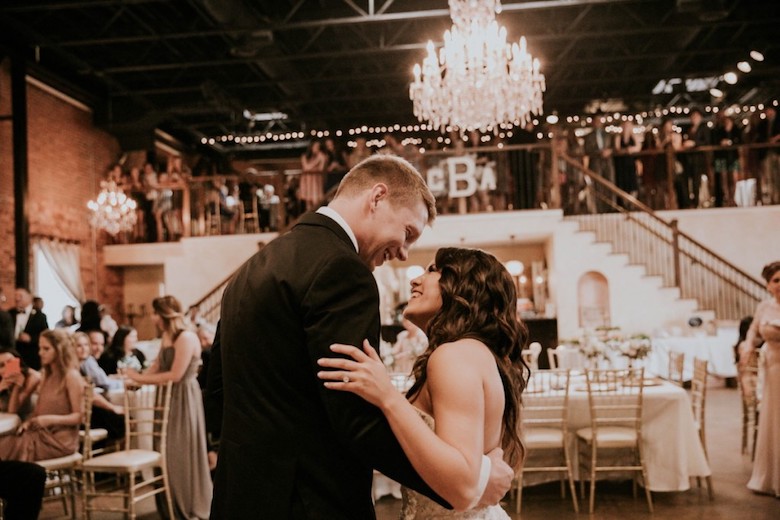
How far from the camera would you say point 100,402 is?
620 cm

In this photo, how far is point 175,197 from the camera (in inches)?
620

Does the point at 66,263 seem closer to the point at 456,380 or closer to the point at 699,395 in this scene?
the point at 699,395

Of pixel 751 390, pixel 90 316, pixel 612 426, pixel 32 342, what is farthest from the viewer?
pixel 32 342

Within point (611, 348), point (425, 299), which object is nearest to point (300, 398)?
point (425, 299)

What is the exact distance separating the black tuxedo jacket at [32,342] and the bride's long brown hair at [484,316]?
7.65 m

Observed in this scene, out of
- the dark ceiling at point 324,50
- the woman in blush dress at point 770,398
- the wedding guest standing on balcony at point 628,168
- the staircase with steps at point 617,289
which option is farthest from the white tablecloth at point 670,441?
the wedding guest standing on balcony at point 628,168

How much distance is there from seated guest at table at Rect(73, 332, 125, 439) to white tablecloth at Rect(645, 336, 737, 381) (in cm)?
763

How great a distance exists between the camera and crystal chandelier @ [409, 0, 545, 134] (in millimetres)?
7293

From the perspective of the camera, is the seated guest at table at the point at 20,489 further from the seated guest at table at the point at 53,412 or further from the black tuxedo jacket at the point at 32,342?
the black tuxedo jacket at the point at 32,342

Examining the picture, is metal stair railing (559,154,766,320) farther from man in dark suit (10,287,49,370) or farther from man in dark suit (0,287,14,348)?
man in dark suit (0,287,14,348)

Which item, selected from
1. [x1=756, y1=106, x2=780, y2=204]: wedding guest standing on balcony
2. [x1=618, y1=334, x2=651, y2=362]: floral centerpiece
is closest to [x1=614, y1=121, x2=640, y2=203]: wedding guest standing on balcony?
[x1=756, y1=106, x2=780, y2=204]: wedding guest standing on balcony

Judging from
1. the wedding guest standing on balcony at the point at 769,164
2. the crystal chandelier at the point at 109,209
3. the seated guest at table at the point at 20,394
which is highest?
the wedding guest standing on balcony at the point at 769,164

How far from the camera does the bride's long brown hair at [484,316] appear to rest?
200cm

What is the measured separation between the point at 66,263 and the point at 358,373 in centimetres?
1356
